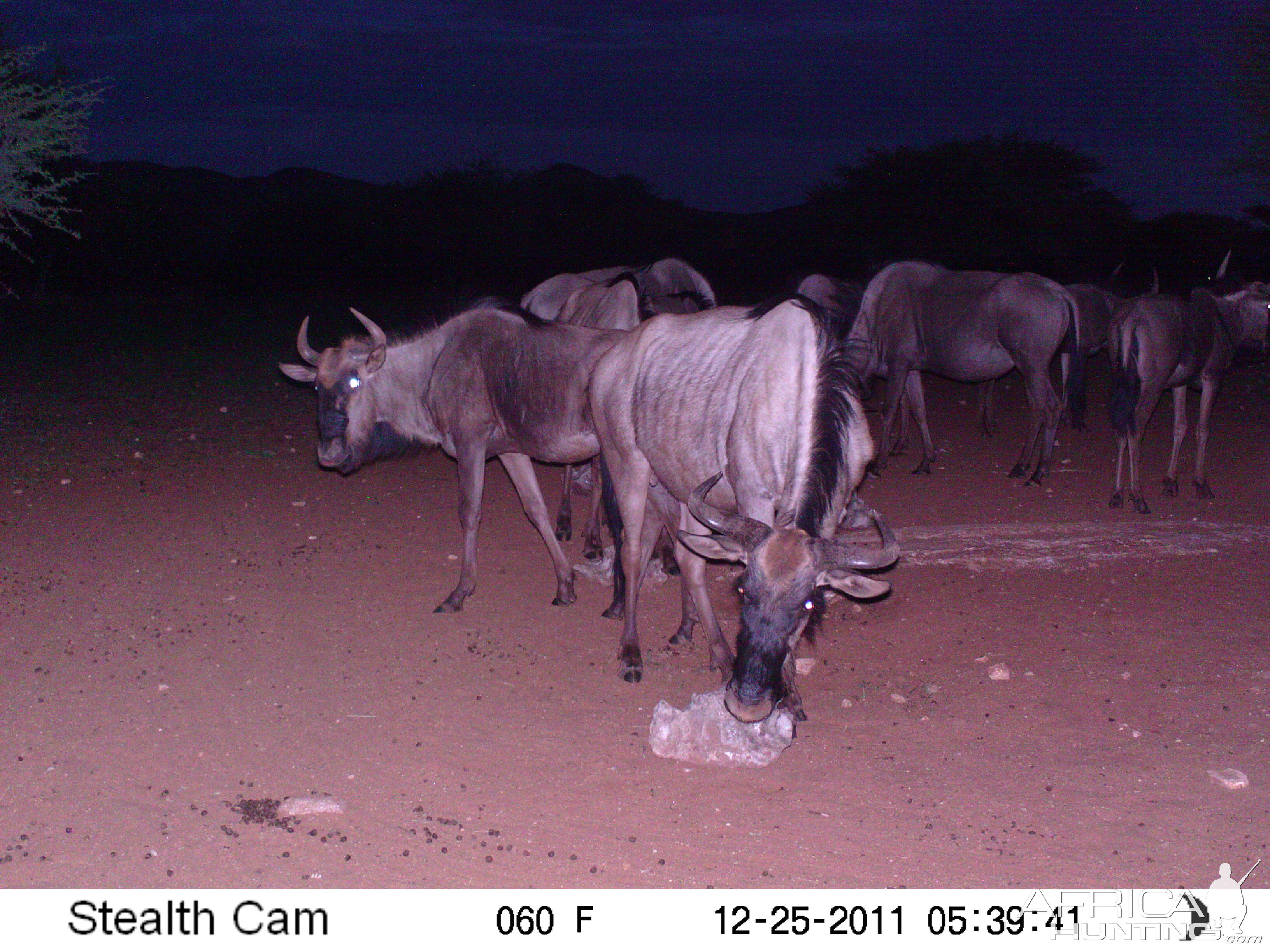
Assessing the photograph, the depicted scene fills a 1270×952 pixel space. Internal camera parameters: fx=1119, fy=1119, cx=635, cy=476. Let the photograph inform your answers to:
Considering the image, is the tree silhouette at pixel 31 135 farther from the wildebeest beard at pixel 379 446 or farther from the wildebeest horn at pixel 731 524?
the wildebeest horn at pixel 731 524

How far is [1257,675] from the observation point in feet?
17.9

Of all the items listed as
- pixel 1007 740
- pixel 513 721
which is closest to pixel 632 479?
pixel 513 721

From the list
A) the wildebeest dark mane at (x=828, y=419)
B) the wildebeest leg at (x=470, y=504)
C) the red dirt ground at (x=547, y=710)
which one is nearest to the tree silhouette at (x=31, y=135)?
the red dirt ground at (x=547, y=710)

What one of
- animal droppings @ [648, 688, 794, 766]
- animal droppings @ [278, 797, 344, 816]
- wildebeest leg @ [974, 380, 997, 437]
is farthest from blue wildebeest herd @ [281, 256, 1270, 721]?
animal droppings @ [278, 797, 344, 816]

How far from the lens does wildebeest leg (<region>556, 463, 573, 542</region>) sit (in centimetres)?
830

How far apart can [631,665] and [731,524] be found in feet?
5.30

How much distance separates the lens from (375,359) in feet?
22.8

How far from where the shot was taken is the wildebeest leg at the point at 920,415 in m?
10.4

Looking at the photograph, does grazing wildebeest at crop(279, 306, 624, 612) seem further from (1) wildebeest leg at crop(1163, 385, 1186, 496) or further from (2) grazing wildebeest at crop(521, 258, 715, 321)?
(1) wildebeest leg at crop(1163, 385, 1186, 496)

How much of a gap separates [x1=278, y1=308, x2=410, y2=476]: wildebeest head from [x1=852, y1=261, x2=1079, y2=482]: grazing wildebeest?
4.26m

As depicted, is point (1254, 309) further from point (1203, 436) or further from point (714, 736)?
point (714, 736)

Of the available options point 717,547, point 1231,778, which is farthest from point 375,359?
point 1231,778

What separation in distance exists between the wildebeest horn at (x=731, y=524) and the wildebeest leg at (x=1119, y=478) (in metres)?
5.67

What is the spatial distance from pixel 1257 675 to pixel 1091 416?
879 centimetres
